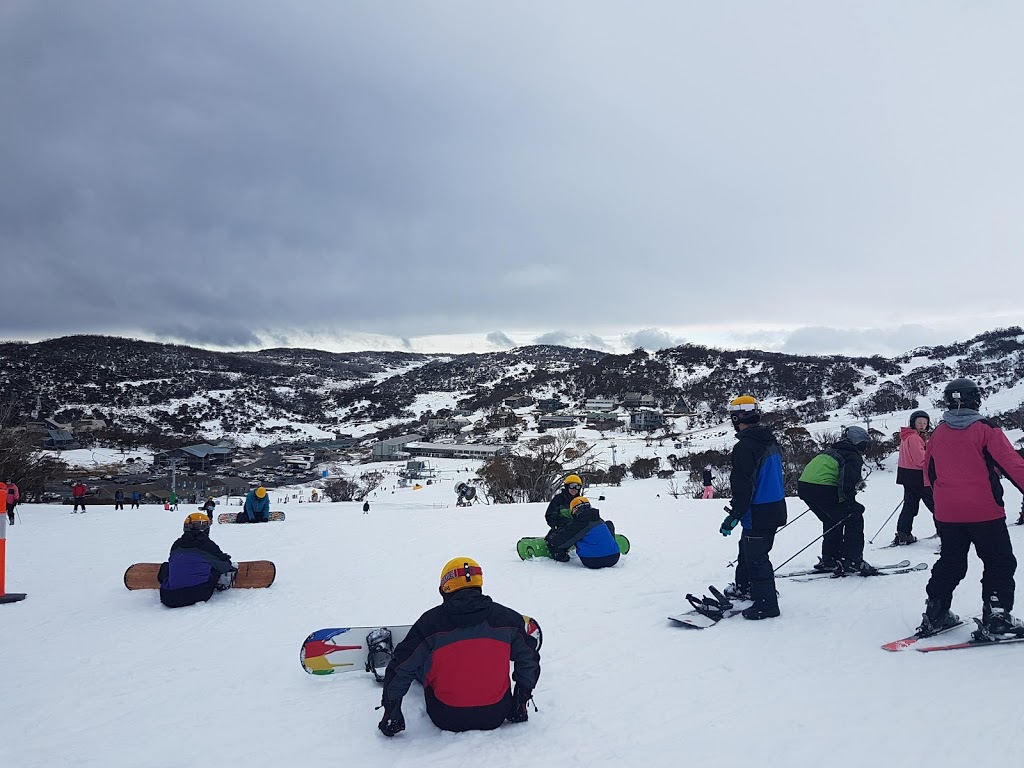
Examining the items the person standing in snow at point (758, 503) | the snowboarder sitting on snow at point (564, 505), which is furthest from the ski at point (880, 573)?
the snowboarder sitting on snow at point (564, 505)

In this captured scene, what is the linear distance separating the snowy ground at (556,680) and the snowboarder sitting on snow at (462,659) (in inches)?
6.6

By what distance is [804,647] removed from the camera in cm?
441

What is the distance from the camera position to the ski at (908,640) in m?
4.15

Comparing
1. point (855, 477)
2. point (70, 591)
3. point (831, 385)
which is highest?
point (831, 385)

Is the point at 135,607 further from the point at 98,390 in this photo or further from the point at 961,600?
the point at 98,390

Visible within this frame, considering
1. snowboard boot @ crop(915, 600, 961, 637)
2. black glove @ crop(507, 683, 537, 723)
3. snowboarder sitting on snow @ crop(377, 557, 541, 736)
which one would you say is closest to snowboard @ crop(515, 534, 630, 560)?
snowboard boot @ crop(915, 600, 961, 637)

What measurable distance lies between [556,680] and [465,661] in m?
1.30

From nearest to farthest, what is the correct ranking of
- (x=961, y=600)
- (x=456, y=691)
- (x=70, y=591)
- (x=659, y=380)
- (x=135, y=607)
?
1. (x=456, y=691)
2. (x=961, y=600)
3. (x=135, y=607)
4. (x=70, y=591)
5. (x=659, y=380)

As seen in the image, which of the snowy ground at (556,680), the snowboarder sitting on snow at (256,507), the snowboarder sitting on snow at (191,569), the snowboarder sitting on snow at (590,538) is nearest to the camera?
the snowy ground at (556,680)

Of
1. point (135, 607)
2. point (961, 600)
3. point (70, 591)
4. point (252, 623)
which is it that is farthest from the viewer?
point (70, 591)

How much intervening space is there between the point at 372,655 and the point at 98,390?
16055cm

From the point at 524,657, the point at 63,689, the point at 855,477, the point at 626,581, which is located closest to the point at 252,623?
the point at 63,689

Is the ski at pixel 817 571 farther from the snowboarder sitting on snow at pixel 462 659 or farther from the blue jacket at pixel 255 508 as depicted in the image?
the blue jacket at pixel 255 508

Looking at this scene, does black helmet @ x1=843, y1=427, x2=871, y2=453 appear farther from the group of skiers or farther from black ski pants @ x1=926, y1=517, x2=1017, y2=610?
black ski pants @ x1=926, y1=517, x2=1017, y2=610
